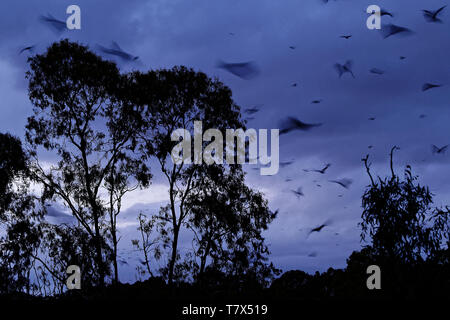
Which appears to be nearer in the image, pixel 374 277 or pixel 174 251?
pixel 374 277

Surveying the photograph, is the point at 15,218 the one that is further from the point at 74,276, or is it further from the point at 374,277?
A: the point at 374,277

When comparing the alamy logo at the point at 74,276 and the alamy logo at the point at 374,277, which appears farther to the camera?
the alamy logo at the point at 74,276

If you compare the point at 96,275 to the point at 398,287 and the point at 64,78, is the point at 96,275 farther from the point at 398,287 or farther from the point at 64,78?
the point at 398,287

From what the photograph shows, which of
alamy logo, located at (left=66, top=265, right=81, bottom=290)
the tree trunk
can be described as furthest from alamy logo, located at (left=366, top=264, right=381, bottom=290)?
alamy logo, located at (left=66, top=265, right=81, bottom=290)

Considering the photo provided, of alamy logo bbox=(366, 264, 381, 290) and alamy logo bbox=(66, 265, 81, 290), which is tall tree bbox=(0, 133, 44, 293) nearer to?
alamy logo bbox=(66, 265, 81, 290)

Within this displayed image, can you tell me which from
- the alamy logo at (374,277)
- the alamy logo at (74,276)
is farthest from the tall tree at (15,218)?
the alamy logo at (374,277)

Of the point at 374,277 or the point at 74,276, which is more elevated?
the point at 374,277

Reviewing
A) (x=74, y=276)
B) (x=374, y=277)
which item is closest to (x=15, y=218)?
(x=74, y=276)

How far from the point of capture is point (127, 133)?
34312mm

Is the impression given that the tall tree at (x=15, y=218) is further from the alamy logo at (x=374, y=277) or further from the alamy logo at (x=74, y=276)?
the alamy logo at (x=374, y=277)

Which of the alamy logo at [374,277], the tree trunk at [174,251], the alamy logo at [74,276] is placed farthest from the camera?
the alamy logo at [74,276]

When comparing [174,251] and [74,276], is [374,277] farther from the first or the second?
[74,276]

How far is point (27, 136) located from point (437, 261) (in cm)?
2803
